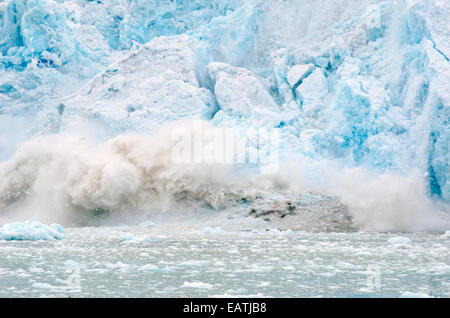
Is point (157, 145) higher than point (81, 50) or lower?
lower

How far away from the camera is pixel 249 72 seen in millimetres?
22312

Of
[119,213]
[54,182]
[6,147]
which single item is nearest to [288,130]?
[119,213]

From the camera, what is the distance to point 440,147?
17.2 metres

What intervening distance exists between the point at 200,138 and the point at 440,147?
7612 mm

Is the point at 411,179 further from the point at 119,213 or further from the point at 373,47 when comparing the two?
the point at 119,213

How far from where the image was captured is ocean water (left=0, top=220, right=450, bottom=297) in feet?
23.0

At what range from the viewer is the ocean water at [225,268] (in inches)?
277
